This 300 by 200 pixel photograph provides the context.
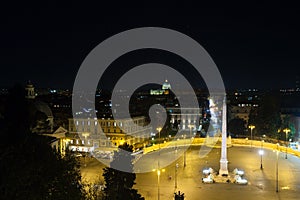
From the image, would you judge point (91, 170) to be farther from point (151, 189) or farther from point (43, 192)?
point (43, 192)

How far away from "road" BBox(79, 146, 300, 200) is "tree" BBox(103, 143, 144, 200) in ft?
11.5

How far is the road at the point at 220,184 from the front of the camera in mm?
22234

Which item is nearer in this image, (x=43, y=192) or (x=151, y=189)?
(x=43, y=192)

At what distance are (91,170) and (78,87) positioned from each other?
94.9 metres

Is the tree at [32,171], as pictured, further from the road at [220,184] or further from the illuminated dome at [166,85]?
the illuminated dome at [166,85]

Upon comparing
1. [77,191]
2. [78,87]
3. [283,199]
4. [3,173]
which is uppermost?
[78,87]

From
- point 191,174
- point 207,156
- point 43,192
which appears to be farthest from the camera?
point 207,156

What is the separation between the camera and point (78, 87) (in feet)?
397

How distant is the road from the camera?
72.9ft

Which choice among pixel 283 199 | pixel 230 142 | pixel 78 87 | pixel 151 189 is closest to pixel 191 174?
pixel 151 189

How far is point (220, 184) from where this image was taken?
25.2 m

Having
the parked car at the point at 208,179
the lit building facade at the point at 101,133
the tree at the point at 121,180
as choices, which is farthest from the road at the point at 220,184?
the lit building facade at the point at 101,133

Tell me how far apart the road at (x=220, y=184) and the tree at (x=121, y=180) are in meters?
3.51

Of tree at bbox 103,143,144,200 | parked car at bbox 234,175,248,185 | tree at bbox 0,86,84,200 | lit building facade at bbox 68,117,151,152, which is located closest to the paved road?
parked car at bbox 234,175,248,185
